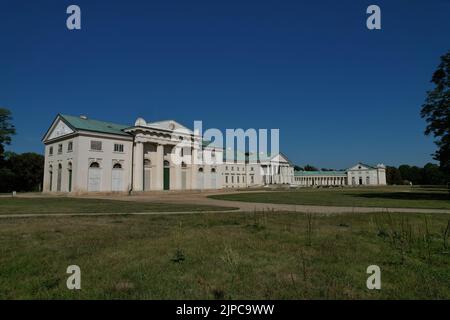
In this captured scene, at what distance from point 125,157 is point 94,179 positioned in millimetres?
6631

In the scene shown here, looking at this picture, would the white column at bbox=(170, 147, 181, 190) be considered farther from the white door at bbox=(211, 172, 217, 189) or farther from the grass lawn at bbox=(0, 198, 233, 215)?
the grass lawn at bbox=(0, 198, 233, 215)

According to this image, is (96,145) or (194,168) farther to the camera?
(194,168)

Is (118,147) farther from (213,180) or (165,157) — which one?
(213,180)

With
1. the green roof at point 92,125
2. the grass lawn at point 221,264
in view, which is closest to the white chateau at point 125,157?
the green roof at point 92,125

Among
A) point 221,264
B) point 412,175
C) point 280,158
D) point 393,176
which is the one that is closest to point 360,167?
point 393,176

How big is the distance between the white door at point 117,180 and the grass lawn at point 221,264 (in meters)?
40.8

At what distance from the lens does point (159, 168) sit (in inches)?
2149

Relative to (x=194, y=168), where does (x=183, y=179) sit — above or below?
below

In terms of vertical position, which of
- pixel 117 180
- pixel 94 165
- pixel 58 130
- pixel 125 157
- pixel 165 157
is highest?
pixel 58 130

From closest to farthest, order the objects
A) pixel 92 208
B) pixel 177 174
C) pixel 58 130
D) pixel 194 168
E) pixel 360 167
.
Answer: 1. pixel 92 208
2. pixel 58 130
3. pixel 177 174
4. pixel 194 168
5. pixel 360 167

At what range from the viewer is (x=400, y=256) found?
6590 mm

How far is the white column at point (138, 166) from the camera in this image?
50656 mm
